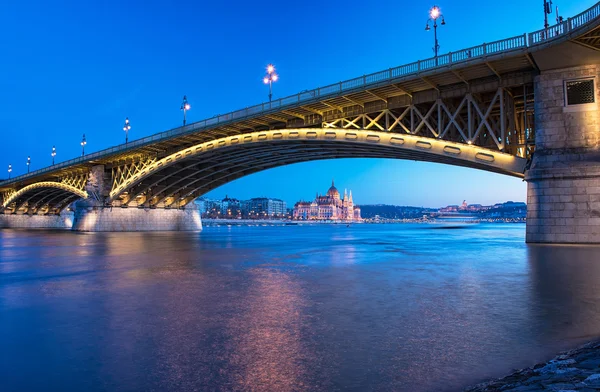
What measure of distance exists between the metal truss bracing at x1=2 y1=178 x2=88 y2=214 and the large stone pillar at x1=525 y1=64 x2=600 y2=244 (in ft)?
229

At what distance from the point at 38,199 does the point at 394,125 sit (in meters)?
83.3

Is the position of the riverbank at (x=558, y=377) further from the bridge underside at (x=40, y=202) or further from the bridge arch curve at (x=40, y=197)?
the bridge underside at (x=40, y=202)

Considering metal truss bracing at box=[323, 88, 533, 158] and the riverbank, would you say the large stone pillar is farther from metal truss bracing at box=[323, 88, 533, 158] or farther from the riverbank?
the riverbank

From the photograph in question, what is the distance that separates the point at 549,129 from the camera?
2155cm

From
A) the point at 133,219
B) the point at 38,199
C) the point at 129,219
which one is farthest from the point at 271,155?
the point at 38,199

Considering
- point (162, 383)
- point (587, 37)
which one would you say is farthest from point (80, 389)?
point (587, 37)

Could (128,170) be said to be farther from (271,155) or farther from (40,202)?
(40,202)

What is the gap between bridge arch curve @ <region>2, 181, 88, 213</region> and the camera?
71.5 meters

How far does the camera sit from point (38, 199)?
279ft

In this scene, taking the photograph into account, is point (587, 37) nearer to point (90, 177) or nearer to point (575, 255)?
point (575, 255)

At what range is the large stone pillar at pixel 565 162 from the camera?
20188 millimetres

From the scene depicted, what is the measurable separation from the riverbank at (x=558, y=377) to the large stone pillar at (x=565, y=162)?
19.2 meters

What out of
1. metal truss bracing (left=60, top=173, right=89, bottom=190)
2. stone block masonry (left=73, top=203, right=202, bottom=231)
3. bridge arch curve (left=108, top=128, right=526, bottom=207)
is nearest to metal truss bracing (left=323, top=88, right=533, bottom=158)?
bridge arch curve (left=108, top=128, right=526, bottom=207)

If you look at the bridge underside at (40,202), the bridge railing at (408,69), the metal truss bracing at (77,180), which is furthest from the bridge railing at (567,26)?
the bridge underside at (40,202)
